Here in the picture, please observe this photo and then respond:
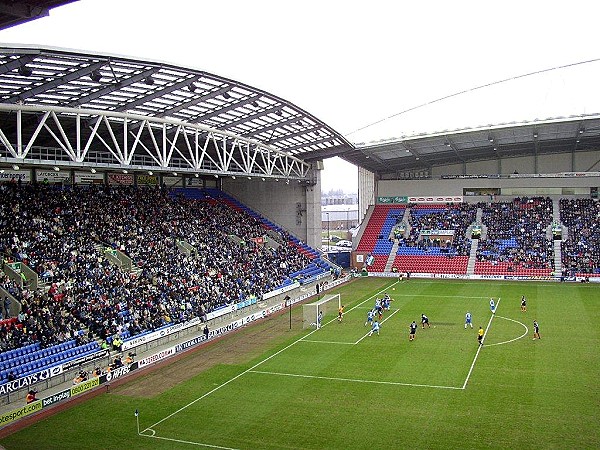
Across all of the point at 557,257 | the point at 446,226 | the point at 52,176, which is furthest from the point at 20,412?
the point at 446,226

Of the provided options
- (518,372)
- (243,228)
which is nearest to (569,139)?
(243,228)

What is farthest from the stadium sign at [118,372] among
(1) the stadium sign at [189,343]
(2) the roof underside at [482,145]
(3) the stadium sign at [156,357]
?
(2) the roof underside at [482,145]

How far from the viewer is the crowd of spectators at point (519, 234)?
56.1 meters

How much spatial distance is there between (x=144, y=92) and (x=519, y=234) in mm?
42014

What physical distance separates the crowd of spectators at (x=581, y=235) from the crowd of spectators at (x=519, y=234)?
4.85 ft

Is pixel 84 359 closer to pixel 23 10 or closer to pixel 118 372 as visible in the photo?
pixel 118 372

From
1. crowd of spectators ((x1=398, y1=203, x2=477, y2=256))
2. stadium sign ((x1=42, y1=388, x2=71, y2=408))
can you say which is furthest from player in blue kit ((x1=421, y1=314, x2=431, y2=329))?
crowd of spectators ((x1=398, y1=203, x2=477, y2=256))

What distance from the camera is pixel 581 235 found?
187 feet

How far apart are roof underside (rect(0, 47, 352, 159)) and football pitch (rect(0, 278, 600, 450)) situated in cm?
1465

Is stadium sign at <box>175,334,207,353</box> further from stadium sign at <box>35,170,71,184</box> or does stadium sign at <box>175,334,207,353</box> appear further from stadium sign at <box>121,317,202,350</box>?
stadium sign at <box>35,170,71,184</box>

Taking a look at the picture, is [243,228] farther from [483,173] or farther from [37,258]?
[483,173]

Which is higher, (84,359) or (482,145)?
(482,145)

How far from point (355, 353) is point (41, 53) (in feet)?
64.6

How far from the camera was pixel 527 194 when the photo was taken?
212ft
